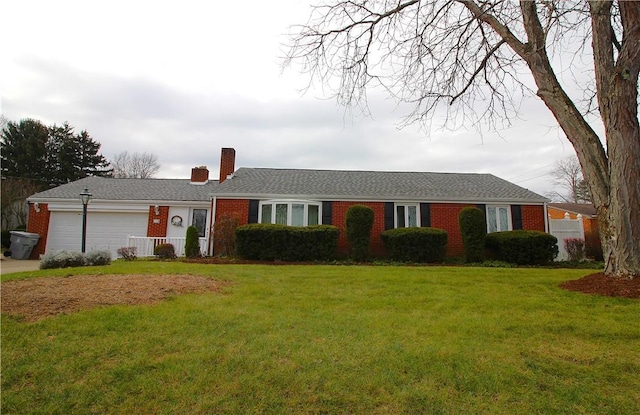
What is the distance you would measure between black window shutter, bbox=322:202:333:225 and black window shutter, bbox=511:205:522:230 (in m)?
7.81

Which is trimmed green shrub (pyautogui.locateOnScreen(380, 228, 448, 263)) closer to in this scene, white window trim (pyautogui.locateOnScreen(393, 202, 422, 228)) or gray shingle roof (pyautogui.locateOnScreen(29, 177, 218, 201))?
white window trim (pyautogui.locateOnScreen(393, 202, 422, 228))

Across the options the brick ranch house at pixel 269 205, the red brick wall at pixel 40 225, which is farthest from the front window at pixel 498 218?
the red brick wall at pixel 40 225

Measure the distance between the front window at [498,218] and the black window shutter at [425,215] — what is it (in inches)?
102

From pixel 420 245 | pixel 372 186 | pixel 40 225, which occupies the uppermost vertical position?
pixel 372 186

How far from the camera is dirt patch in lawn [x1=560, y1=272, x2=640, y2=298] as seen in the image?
5.84 metres

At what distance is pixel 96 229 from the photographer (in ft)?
51.9

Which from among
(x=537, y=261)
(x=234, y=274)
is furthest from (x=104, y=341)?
(x=537, y=261)

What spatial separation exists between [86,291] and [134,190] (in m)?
13.0

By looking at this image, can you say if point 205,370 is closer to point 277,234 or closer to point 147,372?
point 147,372

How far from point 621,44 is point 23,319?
10822 millimetres

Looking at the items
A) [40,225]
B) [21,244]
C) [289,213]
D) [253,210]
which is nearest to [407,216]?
[289,213]

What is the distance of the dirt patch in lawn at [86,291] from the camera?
4.67 m

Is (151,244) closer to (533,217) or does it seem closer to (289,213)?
(289,213)

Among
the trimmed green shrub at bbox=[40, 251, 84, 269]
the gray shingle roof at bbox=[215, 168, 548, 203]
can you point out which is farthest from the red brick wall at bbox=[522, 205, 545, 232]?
the trimmed green shrub at bbox=[40, 251, 84, 269]
